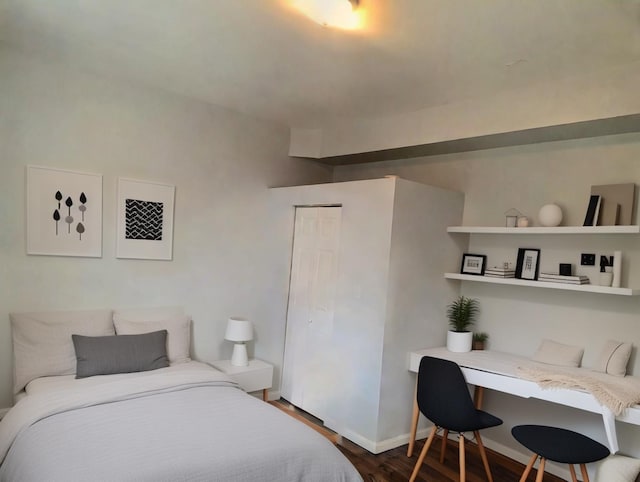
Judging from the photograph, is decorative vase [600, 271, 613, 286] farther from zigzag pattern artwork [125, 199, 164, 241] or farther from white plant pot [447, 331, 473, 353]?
zigzag pattern artwork [125, 199, 164, 241]

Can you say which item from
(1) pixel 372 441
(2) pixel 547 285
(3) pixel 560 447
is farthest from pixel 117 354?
(2) pixel 547 285

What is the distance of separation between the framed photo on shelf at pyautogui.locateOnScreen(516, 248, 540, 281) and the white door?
1366mm

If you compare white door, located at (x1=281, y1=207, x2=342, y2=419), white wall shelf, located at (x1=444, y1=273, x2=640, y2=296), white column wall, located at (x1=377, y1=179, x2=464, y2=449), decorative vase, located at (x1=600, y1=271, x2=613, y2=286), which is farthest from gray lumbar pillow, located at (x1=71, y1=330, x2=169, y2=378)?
decorative vase, located at (x1=600, y1=271, x2=613, y2=286)

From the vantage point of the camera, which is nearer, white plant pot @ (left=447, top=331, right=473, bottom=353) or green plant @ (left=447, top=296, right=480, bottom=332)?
white plant pot @ (left=447, top=331, right=473, bottom=353)

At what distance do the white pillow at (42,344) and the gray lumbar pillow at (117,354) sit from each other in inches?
A: 3.2

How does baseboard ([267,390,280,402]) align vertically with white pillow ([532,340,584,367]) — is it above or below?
below

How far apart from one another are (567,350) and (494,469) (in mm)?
967

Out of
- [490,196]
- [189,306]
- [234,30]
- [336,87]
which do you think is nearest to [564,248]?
[490,196]

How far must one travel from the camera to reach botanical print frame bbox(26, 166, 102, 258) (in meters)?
2.95

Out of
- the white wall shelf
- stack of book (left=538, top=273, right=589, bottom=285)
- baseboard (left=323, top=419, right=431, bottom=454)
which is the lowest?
baseboard (left=323, top=419, right=431, bottom=454)

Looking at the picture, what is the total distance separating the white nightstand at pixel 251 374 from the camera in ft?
11.7

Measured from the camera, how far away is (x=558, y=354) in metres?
2.98

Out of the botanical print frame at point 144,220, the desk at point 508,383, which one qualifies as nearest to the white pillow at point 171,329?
the botanical print frame at point 144,220

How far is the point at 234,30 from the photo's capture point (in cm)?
234
